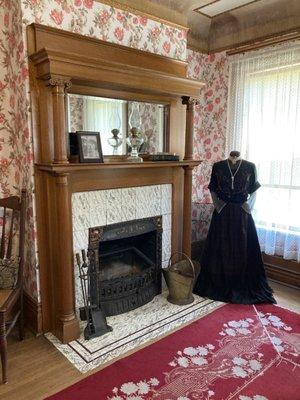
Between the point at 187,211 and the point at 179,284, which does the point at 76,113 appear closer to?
the point at 187,211

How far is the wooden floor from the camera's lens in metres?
1.85

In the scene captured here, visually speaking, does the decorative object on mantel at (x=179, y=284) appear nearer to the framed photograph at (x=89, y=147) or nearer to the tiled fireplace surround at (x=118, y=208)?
the tiled fireplace surround at (x=118, y=208)

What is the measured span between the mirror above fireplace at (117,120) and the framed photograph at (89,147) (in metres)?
0.10

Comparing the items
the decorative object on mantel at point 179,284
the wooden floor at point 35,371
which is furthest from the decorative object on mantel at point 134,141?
the wooden floor at point 35,371

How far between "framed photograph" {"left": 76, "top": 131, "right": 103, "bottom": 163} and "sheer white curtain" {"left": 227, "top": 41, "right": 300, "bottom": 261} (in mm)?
1773

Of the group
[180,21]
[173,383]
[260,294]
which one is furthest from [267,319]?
[180,21]

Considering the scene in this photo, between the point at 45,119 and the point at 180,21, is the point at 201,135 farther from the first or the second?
the point at 45,119

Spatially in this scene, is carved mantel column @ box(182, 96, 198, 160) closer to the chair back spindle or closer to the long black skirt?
the long black skirt

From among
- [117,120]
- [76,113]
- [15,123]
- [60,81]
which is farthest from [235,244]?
[15,123]

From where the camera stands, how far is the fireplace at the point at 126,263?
8.45 feet

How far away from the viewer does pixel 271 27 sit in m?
3.15

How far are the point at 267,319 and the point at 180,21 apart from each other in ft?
8.70

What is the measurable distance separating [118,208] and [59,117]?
2.82 feet

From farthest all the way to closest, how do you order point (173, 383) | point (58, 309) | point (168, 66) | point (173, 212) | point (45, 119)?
1. point (173, 212)
2. point (168, 66)
3. point (58, 309)
4. point (45, 119)
5. point (173, 383)
